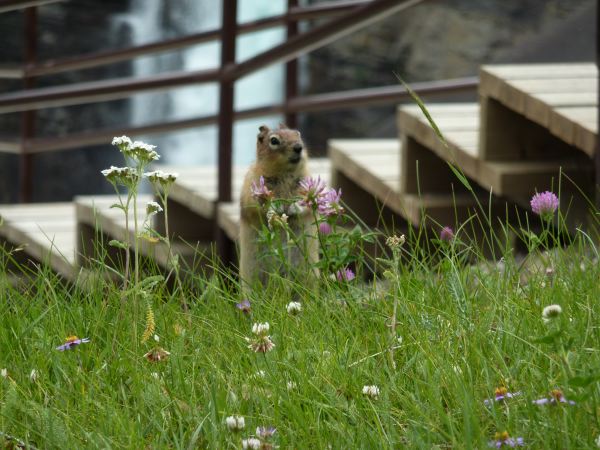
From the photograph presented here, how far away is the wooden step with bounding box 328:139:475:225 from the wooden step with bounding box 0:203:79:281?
116cm

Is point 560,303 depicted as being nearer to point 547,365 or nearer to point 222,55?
point 547,365

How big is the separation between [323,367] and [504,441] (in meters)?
0.41

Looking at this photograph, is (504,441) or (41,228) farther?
(41,228)

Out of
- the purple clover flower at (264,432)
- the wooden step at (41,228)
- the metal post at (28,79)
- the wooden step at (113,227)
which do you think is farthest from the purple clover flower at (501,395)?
the metal post at (28,79)

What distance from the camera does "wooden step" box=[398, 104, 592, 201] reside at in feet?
12.4

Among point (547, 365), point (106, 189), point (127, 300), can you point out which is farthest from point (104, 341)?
point (106, 189)

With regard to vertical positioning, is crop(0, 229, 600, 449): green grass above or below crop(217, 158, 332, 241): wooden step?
above

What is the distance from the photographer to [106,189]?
1387cm

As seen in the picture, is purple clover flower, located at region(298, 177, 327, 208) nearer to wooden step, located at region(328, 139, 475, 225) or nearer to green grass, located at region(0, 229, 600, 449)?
green grass, located at region(0, 229, 600, 449)

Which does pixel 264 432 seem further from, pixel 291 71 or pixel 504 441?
pixel 291 71

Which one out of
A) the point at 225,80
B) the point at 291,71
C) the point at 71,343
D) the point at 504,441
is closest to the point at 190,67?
the point at 291,71

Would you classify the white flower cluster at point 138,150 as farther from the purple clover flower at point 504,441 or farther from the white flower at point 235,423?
the purple clover flower at point 504,441

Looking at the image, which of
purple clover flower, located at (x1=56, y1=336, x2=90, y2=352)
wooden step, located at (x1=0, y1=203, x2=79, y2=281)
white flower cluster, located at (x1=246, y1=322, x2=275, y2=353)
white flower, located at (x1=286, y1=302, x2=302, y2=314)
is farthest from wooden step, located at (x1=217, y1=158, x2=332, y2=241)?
white flower cluster, located at (x1=246, y1=322, x2=275, y2=353)

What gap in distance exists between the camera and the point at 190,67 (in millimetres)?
14242
